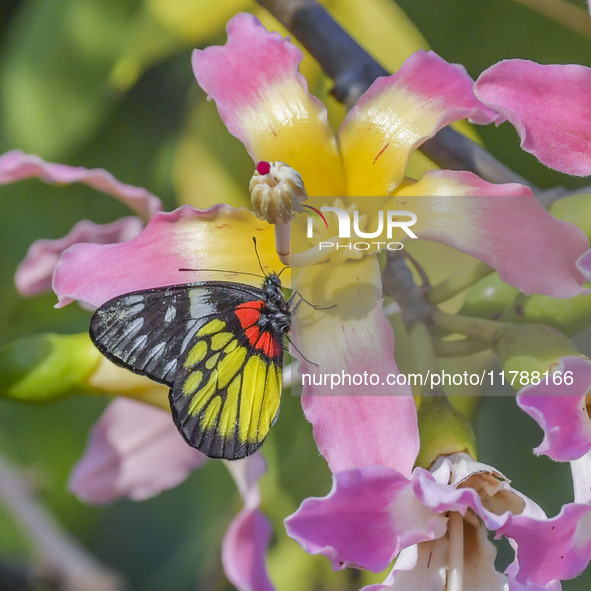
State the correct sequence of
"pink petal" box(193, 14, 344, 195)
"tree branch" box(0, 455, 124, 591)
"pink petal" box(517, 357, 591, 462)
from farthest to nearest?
"tree branch" box(0, 455, 124, 591) → "pink petal" box(193, 14, 344, 195) → "pink petal" box(517, 357, 591, 462)

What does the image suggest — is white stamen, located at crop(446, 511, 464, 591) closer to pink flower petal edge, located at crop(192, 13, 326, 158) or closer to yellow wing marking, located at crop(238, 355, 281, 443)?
yellow wing marking, located at crop(238, 355, 281, 443)

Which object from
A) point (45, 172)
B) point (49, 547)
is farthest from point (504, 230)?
point (49, 547)

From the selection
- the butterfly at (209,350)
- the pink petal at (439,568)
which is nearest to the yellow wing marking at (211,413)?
the butterfly at (209,350)

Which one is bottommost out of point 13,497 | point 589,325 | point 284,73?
point 13,497

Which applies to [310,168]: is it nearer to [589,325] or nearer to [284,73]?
[284,73]

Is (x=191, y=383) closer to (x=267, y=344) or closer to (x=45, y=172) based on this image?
(x=267, y=344)

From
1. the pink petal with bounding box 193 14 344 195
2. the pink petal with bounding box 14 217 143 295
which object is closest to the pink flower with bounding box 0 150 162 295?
the pink petal with bounding box 14 217 143 295

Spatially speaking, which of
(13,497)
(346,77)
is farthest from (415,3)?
(13,497)
